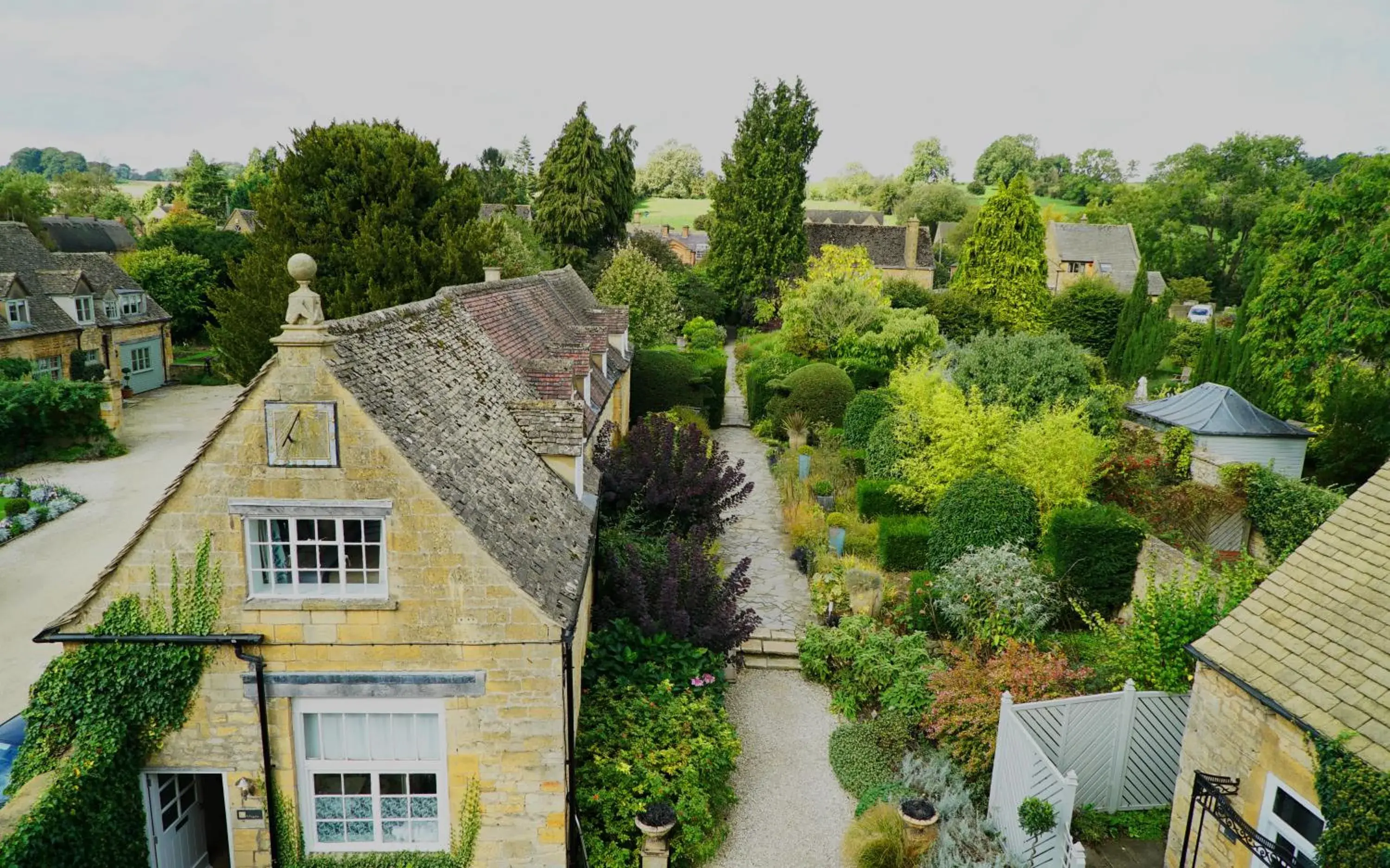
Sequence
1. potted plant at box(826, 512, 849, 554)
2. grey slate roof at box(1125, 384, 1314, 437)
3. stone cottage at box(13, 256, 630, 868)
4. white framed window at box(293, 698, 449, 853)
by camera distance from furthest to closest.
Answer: potted plant at box(826, 512, 849, 554) < grey slate roof at box(1125, 384, 1314, 437) < white framed window at box(293, 698, 449, 853) < stone cottage at box(13, 256, 630, 868)

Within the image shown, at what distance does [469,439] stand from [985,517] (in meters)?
11.4

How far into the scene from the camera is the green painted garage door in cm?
4206

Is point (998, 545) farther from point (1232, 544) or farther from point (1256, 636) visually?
point (1256, 636)

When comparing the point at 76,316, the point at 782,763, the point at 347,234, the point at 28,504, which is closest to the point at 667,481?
the point at 782,763

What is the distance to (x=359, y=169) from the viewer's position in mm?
28453

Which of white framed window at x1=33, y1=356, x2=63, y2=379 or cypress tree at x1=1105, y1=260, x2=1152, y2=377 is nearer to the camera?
white framed window at x1=33, y1=356, x2=63, y2=379

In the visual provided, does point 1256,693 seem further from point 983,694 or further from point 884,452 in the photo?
point 884,452

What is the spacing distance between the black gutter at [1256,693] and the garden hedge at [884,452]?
44.8 feet

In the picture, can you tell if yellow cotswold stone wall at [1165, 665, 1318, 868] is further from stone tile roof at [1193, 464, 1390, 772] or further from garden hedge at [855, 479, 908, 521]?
garden hedge at [855, 479, 908, 521]

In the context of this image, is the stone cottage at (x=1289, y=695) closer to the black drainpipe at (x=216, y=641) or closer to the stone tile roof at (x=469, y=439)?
the stone tile roof at (x=469, y=439)

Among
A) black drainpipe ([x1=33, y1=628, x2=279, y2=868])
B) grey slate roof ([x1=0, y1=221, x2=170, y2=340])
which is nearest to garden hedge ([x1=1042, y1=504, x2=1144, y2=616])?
black drainpipe ([x1=33, y1=628, x2=279, y2=868])

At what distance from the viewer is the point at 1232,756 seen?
29.7 feet

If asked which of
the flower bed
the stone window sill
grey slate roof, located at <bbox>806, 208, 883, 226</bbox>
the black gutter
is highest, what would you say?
grey slate roof, located at <bbox>806, 208, 883, 226</bbox>

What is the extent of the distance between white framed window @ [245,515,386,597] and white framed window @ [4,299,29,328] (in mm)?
35495
